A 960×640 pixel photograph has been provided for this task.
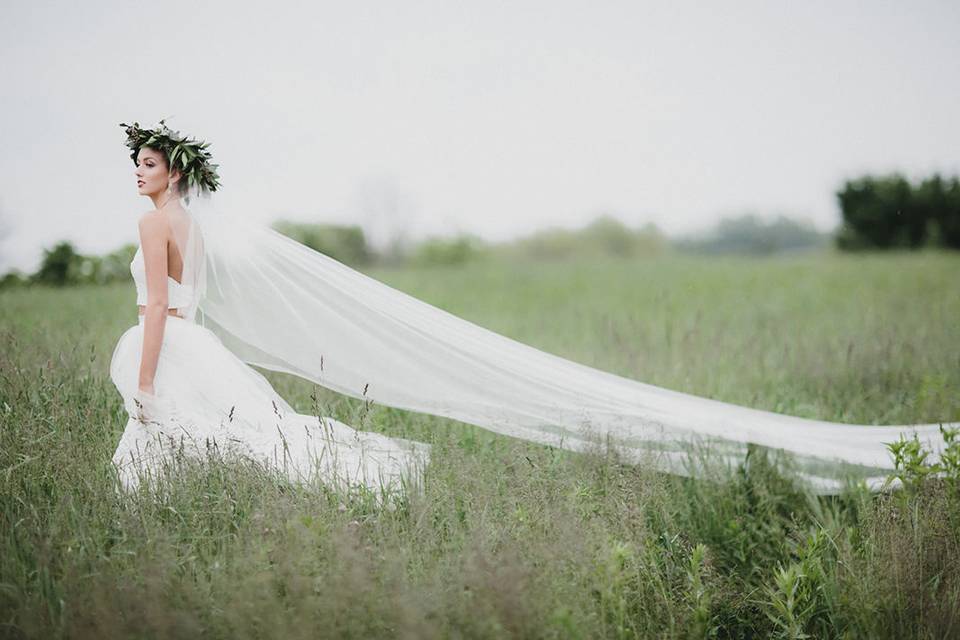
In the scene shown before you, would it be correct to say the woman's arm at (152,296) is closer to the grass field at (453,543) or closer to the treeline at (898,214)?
the grass field at (453,543)

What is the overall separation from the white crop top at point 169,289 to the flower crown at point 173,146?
553mm

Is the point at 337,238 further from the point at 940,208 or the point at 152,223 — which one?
the point at 940,208

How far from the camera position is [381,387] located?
13.3 feet

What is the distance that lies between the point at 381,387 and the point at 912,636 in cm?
314

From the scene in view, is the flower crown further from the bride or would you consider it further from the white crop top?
the white crop top

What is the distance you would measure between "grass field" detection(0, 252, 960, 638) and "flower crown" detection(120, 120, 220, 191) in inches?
57.5

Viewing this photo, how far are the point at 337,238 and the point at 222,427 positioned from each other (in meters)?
19.9

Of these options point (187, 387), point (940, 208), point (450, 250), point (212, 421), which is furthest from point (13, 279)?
point (940, 208)

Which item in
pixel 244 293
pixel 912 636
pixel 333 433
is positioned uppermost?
pixel 244 293

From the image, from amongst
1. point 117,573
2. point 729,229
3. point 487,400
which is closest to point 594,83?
point 487,400

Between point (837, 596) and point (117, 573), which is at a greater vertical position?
point (117, 573)

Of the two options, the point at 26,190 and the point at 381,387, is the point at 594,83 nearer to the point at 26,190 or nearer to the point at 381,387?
the point at 26,190

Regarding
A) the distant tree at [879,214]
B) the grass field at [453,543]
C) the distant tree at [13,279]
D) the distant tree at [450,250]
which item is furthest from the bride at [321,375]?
the distant tree at [450,250]

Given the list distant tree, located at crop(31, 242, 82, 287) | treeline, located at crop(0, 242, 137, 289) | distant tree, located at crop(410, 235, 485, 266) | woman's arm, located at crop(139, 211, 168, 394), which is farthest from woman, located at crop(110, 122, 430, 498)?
distant tree, located at crop(410, 235, 485, 266)
